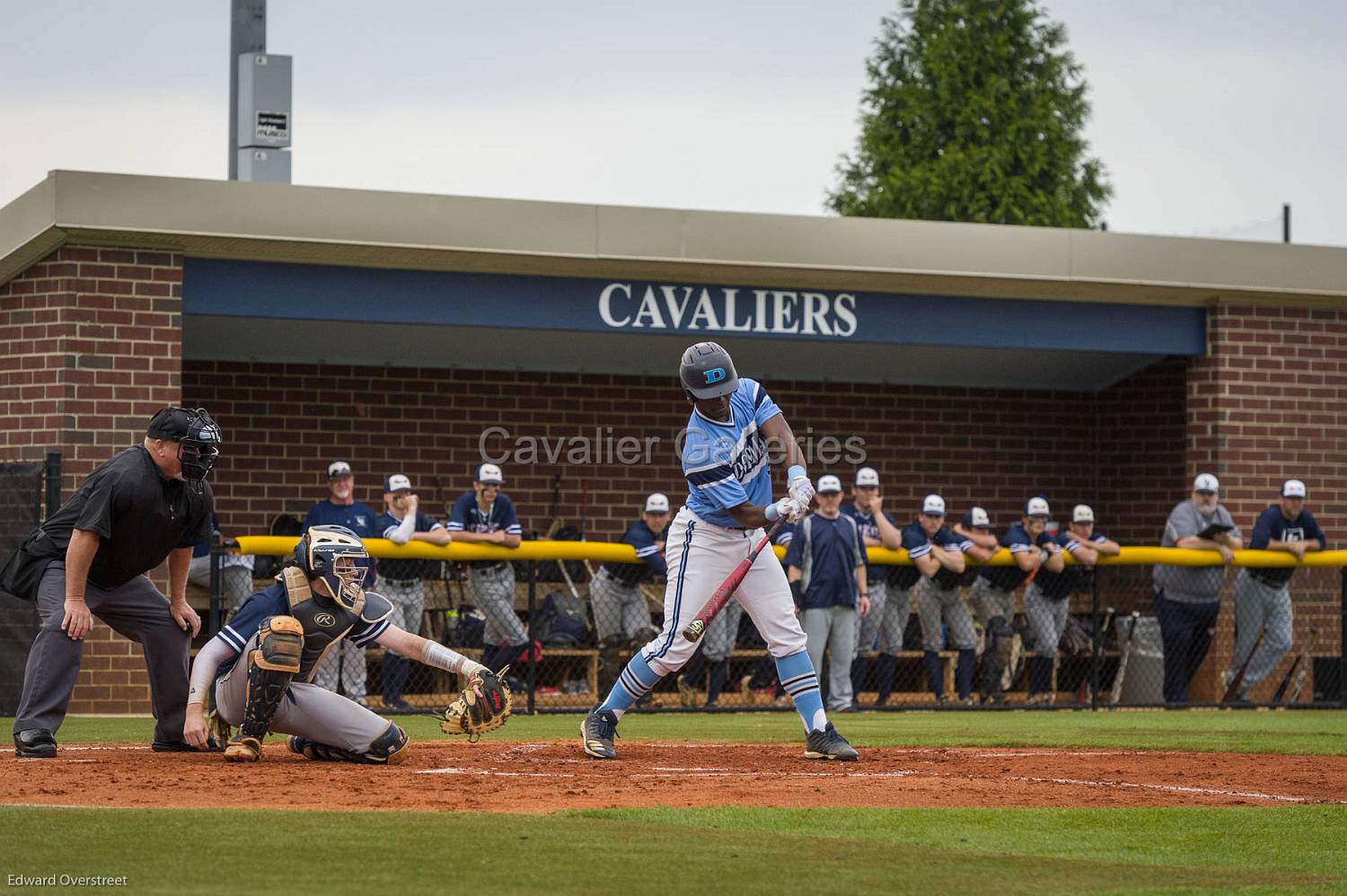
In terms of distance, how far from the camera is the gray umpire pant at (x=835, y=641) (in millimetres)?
13609

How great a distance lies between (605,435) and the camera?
58.0 ft

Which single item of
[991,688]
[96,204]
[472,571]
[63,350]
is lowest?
[991,688]

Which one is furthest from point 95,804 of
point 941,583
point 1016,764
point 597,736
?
point 941,583

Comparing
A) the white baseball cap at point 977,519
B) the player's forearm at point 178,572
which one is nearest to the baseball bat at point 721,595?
the player's forearm at point 178,572

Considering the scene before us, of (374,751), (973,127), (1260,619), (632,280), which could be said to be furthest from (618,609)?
(973,127)

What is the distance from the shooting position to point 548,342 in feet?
54.6

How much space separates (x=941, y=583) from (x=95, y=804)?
9.58m

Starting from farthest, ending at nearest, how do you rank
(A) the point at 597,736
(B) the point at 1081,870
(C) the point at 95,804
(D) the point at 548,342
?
(D) the point at 548,342 → (A) the point at 597,736 → (C) the point at 95,804 → (B) the point at 1081,870

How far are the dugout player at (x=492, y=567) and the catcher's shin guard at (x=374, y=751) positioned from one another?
5301 mm

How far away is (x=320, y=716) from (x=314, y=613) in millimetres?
Result: 497

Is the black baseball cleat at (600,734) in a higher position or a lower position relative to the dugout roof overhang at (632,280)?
lower

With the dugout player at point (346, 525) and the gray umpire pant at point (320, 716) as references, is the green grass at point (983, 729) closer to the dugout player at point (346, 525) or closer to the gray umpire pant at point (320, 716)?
the dugout player at point (346, 525)

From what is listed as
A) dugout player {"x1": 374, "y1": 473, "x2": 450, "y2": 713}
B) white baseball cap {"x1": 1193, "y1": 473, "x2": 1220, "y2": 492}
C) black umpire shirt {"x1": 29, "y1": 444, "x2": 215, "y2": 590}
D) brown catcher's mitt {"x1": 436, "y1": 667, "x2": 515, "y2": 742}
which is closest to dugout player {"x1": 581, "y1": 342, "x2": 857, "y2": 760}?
brown catcher's mitt {"x1": 436, "y1": 667, "x2": 515, "y2": 742}

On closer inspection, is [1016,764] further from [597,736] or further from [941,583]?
[941,583]
